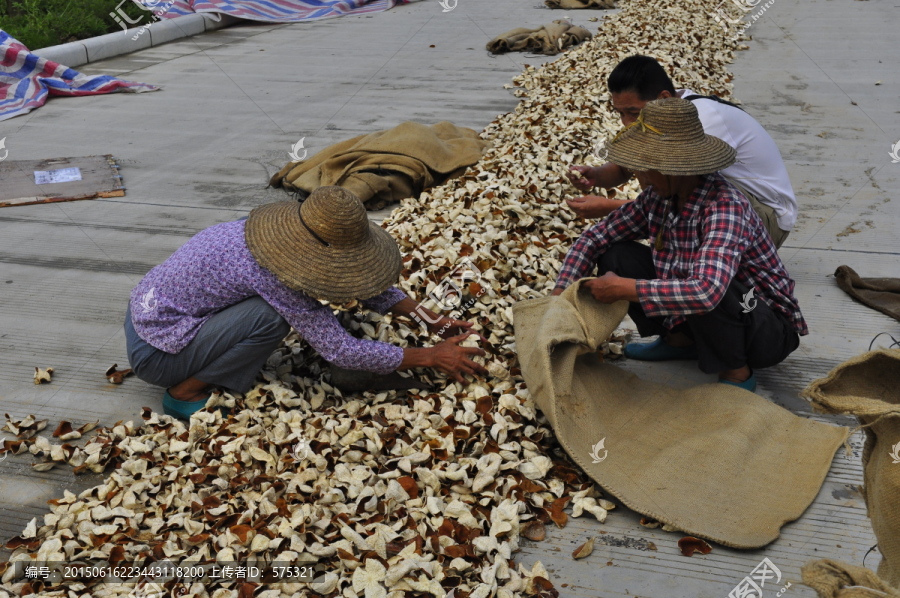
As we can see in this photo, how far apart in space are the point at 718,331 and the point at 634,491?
70cm

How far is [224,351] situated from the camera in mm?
2709

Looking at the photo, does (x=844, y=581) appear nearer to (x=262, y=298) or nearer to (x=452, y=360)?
(x=452, y=360)

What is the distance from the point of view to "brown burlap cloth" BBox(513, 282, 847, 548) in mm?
2375

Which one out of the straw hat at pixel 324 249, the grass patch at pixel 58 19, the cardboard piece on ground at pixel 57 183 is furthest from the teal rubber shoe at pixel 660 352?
the grass patch at pixel 58 19

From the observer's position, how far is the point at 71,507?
2.41 meters

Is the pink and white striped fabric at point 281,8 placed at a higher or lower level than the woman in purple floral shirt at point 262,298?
lower

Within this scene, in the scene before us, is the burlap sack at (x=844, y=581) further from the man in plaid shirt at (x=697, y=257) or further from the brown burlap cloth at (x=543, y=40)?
the brown burlap cloth at (x=543, y=40)

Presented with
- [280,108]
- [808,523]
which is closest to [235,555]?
[808,523]

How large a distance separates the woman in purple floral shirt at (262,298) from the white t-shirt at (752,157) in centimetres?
143

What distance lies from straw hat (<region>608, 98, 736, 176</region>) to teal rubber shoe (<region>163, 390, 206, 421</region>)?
65.1 inches

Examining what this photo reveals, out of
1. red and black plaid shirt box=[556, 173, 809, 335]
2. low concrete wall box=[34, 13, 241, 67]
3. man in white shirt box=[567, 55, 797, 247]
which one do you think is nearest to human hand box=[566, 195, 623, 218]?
man in white shirt box=[567, 55, 797, 247]

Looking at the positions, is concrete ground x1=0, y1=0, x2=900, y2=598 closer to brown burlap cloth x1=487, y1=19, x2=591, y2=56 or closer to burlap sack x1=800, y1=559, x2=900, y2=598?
brown burlap cloth x1=487, y1=19, x2=591, y2=56

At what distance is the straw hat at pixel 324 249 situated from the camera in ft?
8.17

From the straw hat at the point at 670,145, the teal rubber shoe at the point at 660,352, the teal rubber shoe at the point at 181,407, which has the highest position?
the straw hat at the point at 670,145
